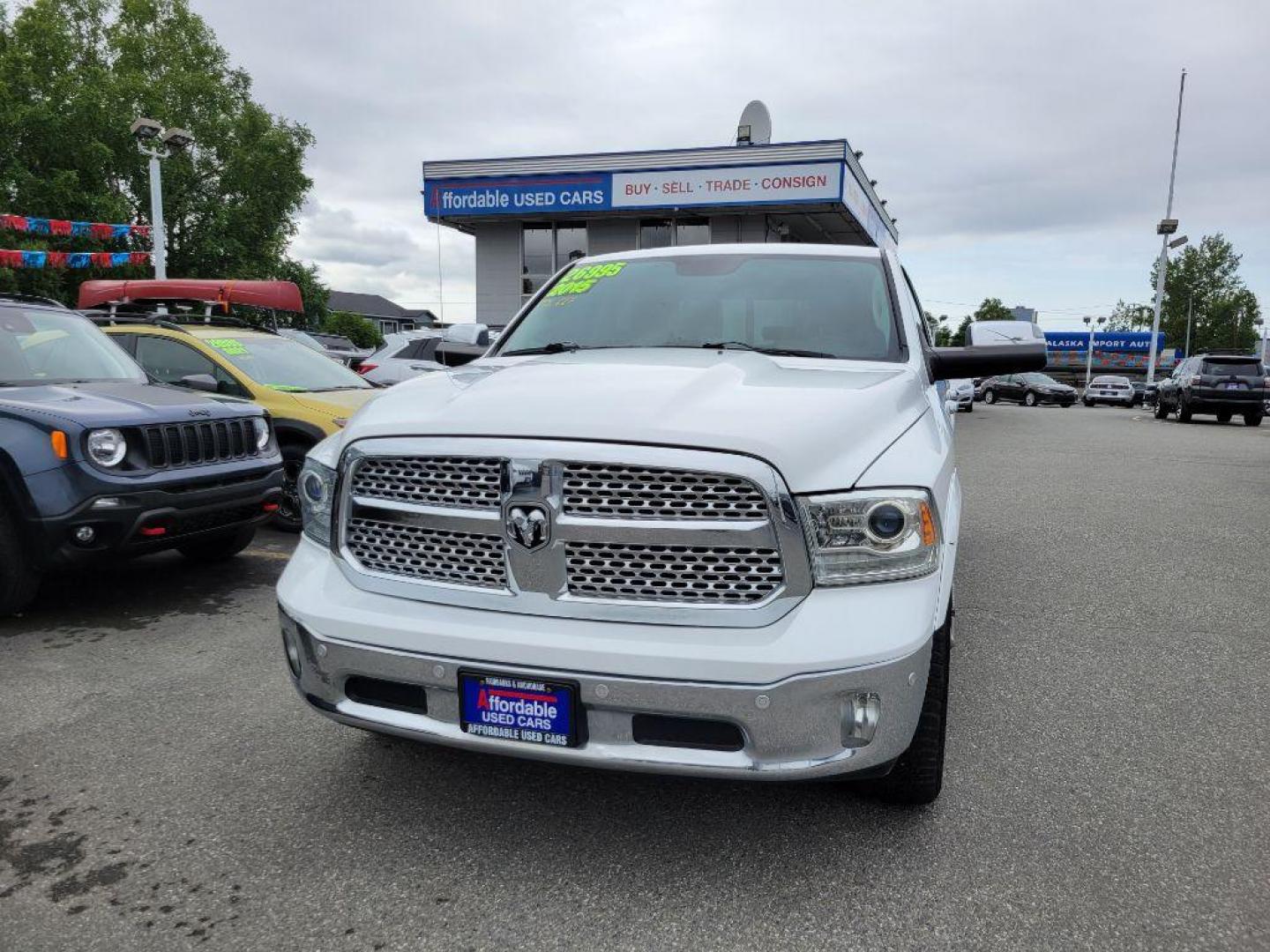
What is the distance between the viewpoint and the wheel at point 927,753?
8.27ft

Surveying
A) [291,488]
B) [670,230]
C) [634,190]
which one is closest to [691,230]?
[670,230]

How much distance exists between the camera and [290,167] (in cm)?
4175

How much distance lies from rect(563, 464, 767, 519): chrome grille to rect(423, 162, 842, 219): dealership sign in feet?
63.0

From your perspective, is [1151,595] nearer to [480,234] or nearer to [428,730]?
[428,730]

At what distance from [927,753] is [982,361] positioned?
1.67m

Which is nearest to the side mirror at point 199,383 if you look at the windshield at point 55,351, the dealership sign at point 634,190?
the windshield at point 55,351

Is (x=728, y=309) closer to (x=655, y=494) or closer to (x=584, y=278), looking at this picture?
(x=584, y=278)

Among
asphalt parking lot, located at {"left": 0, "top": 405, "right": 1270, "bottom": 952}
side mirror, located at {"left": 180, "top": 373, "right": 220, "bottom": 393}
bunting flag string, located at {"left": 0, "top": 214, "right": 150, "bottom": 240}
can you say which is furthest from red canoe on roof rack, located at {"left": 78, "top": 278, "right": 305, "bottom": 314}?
asphalt parking lot, located at {"left": 0, "top": 405, "right": 1270, "bottom": 952}

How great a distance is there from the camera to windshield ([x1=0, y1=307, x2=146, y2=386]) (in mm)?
5230

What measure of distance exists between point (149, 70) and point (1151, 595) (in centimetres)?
4940

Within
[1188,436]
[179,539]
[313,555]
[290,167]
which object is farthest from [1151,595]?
[290,167]

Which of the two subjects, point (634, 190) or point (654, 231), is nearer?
point (634, 190)

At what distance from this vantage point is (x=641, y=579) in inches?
89.1

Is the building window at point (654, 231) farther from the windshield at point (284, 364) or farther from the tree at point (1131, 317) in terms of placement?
the tree at point (1131, 317)
